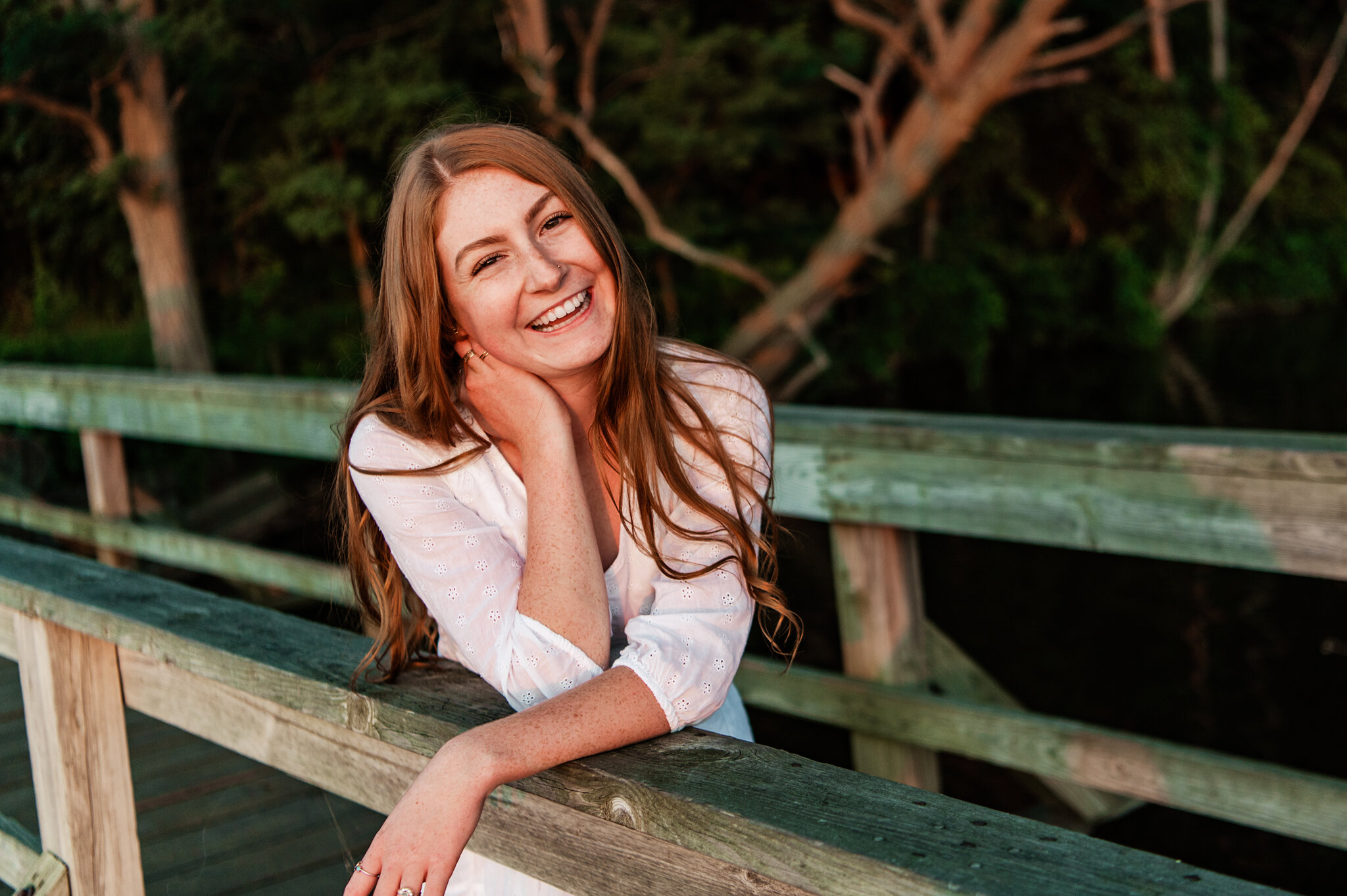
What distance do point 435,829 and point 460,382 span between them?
820 mm

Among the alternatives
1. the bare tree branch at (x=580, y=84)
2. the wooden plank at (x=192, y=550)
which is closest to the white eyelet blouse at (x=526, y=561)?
the wooden plank at (x=192, y=550)

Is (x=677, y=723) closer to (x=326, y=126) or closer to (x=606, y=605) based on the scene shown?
(x=606, y=605)

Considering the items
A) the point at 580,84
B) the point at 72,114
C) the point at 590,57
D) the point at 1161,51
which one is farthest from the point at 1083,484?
the point at 1161,51

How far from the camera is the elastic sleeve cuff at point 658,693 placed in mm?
1219

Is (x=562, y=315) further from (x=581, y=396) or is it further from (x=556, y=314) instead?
(x=581, y=396)

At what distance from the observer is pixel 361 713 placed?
3.94ft

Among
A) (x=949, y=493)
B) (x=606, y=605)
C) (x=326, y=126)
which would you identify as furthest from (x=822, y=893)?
(x=326, y=126)

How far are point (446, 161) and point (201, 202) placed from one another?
395 inches

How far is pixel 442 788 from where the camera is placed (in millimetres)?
1030

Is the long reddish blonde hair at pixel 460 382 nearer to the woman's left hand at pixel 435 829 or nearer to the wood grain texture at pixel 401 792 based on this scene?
the wood grain texture at pixel 401 792

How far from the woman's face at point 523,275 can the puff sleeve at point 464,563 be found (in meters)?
0.19

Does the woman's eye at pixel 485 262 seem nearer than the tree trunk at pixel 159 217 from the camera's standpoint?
Yes

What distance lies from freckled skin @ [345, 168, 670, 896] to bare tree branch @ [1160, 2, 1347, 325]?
19.1m

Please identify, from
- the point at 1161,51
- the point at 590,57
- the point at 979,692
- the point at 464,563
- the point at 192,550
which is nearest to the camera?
the point at 464,563
